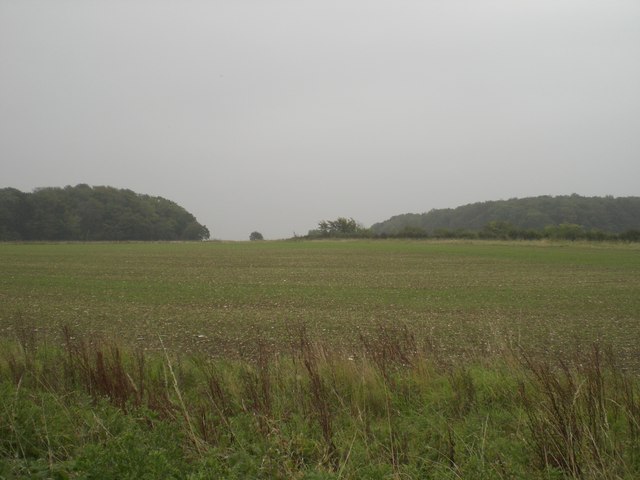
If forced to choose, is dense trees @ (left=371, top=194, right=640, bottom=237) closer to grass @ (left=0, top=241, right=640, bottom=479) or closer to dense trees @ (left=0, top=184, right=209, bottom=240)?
dense trees @ (left=0, top=184, right=209, bottom=240)

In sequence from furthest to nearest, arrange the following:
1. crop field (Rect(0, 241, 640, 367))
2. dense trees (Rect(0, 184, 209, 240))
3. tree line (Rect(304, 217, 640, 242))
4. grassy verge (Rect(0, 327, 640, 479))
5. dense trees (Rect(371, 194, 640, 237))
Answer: dense trees (Rect(0, 184, 209, 240))
dense trees (Rect(371, 194, 640, 237))
tree line (Rect(304, 217, 640, 242))
crop field (Rect(0, 241, 640, 367))
grassy verge (Rect(0, 327, 640, 479))

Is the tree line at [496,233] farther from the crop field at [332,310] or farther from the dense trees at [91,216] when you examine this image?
the dense trees at [91,216]

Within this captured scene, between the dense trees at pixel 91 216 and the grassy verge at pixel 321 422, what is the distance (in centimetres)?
15862

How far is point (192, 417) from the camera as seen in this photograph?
15.2 feet

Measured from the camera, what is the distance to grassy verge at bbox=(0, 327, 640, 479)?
3.65 meters

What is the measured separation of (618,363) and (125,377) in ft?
30.6

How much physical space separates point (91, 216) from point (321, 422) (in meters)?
170

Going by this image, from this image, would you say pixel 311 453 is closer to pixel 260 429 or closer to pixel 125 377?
pixel 260 429

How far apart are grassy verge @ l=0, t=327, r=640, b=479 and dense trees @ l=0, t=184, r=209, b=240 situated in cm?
15862

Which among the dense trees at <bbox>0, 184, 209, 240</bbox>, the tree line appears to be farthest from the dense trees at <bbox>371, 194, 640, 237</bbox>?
the dense trees at <bbox>0, 184, 209, 240</bbox>

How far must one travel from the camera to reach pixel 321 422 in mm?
4535

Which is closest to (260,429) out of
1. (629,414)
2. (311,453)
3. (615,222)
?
(311,453)

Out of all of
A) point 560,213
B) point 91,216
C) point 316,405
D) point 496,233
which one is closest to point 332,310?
point 316,405

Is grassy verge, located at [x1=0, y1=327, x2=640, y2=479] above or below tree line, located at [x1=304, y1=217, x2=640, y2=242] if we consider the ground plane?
below
